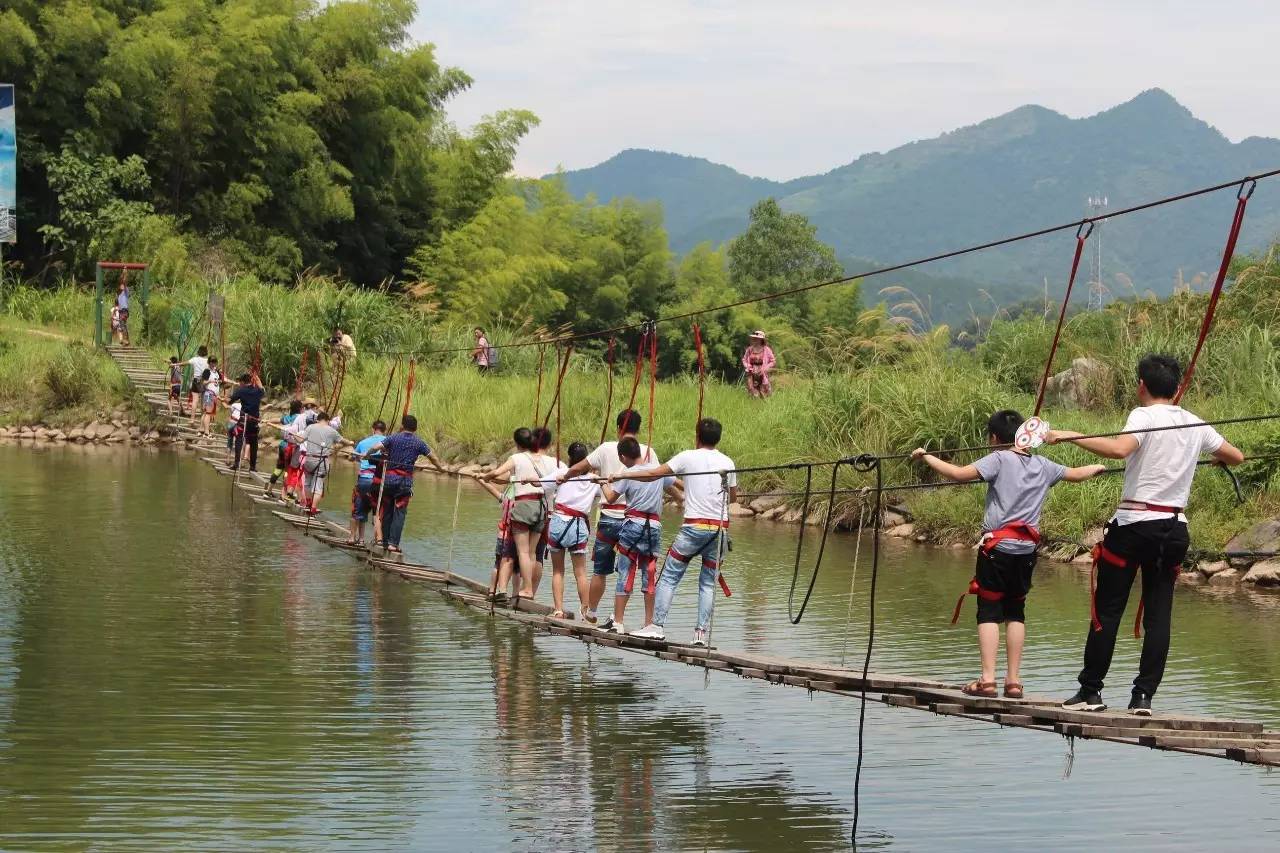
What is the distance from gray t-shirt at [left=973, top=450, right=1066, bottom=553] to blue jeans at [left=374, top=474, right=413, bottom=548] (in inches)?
285

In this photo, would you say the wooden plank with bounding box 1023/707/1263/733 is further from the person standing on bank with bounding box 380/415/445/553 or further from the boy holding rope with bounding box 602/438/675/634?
the person standing on bank with bounding box 380/415/445/553

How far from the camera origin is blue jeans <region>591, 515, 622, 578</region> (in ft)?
33.7

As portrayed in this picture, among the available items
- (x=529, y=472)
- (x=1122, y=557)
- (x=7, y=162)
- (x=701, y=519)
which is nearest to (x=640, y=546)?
(x=701, y=519)

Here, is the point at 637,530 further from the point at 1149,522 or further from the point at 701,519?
the point at 1149,522

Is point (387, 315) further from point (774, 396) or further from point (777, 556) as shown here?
point (777, 556)

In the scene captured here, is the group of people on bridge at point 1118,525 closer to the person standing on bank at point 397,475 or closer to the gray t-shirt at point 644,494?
the gray t-shirt at point 644,494

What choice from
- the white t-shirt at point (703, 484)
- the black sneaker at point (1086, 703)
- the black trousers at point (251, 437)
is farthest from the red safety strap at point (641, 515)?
the black trousers at point (251, 437)

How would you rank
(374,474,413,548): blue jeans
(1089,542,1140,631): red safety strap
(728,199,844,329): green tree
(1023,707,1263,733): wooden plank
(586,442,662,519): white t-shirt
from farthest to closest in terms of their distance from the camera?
(728,199,844,329): green tree, (374,474,413,548): blue jeans, (586,442,662,519): white t-shirt, (1089,542,1140,631): red safety strap, (1023,707,1263,733): wooden plank

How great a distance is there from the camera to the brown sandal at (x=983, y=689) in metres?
7.02

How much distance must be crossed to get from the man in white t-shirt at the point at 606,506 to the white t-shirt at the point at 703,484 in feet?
2.27

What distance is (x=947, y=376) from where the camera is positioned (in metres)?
18.4

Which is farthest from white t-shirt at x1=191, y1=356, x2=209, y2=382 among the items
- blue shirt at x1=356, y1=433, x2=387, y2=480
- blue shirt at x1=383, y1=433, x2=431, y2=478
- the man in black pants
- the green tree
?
the green tree

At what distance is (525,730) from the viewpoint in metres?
8.89

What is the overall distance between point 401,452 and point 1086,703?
25.6 ft
